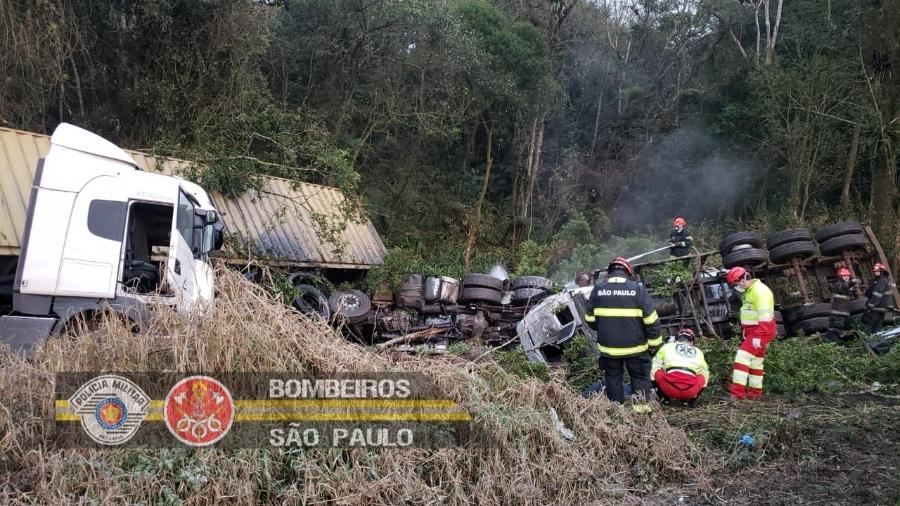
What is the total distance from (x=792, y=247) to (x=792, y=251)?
6 centimetres

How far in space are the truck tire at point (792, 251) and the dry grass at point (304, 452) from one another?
559 centimetres

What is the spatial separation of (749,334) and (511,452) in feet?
12.3

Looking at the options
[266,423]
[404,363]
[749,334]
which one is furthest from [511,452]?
[749,334]

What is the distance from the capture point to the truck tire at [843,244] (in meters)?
9.44

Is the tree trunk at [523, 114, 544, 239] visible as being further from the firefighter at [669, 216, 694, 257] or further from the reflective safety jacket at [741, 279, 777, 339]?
the reflective safety jacket at [741, 279, 777, 339]

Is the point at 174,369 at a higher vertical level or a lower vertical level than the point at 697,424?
higher

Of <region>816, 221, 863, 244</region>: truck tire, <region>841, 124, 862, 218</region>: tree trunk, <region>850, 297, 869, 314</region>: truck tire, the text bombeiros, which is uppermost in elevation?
<region>841, 124, 862, 218</region>: tree trunk

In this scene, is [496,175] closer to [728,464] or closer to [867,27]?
[867,27]

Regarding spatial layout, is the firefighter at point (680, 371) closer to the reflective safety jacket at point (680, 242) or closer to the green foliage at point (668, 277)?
the green foliage at point (668, 277)

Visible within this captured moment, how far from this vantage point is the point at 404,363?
457 centimetres

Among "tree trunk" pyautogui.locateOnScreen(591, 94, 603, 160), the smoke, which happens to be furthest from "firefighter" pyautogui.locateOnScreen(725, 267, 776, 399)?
"tree trunk" pyautogui.locateOnScreen(591, 94, 603, 160)

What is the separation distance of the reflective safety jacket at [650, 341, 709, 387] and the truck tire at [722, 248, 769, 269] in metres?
3.81

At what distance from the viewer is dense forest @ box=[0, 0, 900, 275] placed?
12398 mm

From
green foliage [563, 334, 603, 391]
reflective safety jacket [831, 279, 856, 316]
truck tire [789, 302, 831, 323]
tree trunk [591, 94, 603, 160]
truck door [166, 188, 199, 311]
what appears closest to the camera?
truck door [166, 188, 199, 311]
